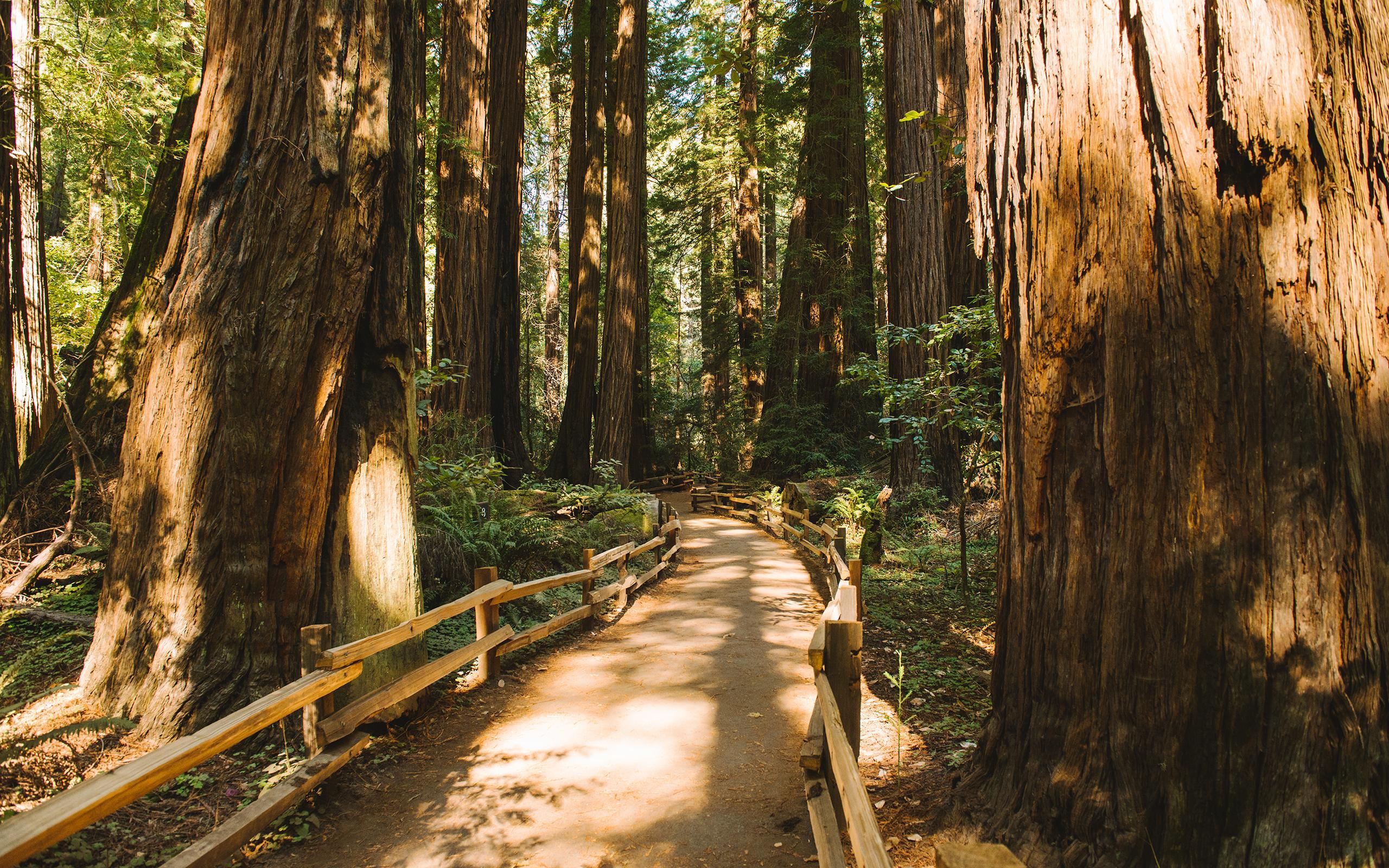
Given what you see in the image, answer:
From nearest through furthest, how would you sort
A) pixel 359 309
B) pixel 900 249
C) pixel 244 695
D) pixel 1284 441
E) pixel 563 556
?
pixel 1284 441 → pixel 244 695 → pixel 359 309 → pixel 563 556 → pixel 900 249

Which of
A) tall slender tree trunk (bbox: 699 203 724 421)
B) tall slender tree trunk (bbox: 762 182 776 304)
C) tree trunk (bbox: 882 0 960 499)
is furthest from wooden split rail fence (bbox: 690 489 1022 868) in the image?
tall slender tree trunk (bbox: 762 182 776 304)

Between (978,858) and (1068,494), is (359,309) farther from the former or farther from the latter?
(978,858)

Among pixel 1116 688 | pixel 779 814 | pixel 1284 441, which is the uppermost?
pixel 1284 441

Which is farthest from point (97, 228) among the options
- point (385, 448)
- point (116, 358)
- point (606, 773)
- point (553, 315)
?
point (606, 773)

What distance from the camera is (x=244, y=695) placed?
179 inches

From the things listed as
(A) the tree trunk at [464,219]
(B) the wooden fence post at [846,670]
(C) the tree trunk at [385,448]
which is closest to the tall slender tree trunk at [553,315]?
(A) the tree trunk at [464,219]

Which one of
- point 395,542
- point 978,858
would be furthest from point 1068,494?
point 395,542

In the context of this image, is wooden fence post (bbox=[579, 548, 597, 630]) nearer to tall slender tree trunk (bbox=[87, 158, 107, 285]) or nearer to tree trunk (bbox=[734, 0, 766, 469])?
tall slender tree trunk (bbox=[87, 158, 107, 285])

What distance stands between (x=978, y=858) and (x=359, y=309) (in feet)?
16.0

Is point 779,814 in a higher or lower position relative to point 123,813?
lower

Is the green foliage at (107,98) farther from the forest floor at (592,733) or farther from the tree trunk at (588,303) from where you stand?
the tree trunk at (588,303)

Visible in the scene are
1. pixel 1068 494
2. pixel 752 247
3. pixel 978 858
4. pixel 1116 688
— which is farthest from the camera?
pixel 752 247

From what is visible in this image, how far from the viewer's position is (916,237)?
12.8m

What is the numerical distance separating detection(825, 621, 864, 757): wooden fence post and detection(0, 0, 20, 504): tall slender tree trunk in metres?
6.88
